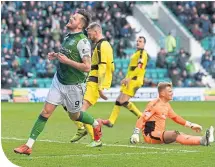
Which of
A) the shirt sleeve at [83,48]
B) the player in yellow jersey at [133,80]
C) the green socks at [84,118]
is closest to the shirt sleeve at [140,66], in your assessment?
the player in yellow jersey at [133,80]

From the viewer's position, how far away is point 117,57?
3547 cm

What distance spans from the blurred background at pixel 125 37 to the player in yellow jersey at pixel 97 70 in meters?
16.8

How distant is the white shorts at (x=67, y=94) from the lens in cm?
1217

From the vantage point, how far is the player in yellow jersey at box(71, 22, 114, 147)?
14.2m

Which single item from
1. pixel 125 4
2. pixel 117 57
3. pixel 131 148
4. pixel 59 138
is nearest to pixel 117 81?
pixel 117 57

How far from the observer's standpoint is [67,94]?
40.1 feet

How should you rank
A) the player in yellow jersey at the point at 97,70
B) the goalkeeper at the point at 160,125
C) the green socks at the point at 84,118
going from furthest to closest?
the player in yellow jersey at the point at 97,70, the goalkeeper at the point at 160,125, the green socks at the point at 84,118

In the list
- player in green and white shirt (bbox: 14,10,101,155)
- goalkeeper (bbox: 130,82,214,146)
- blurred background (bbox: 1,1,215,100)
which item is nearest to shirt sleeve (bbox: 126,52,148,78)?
goalkeeper (bbox: 130,82,214,146)

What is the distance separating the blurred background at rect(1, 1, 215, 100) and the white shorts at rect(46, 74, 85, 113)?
1924 cm

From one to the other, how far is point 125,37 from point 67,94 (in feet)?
78.7

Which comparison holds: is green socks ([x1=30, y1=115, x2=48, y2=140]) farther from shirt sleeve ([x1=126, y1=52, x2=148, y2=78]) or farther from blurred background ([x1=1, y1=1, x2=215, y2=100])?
blurred background ([x1=1, y1=1, x2=215, y2=100])

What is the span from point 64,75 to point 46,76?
20650 mm

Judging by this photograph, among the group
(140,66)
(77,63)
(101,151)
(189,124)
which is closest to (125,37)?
(140,66)

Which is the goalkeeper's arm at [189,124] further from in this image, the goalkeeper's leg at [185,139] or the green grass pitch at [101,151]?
the green grass pitch at [101,151]
